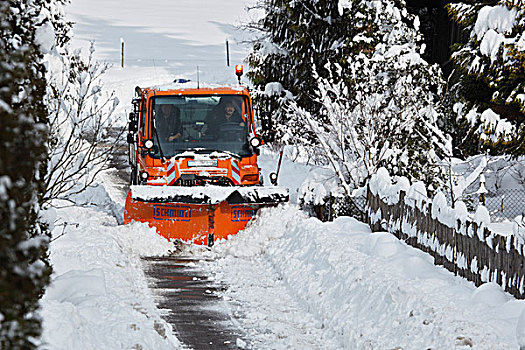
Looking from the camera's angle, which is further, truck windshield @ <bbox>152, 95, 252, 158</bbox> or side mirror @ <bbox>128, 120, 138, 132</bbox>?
truck windshield @ <bbox>152, 95, 252, 158</bbox>

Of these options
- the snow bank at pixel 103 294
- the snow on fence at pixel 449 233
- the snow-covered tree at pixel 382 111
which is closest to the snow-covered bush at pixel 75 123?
the snow bank at pixel 103 294

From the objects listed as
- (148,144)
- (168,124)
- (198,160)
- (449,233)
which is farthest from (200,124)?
(449,233)

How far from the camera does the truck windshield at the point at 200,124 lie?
11.4 metres

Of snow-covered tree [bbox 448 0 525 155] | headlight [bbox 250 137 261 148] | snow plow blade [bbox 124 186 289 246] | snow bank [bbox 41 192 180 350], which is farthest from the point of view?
snow-covered tree [bbox 448 0 525 155]

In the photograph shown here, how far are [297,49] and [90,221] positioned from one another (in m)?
9.19

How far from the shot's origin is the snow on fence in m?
6.35

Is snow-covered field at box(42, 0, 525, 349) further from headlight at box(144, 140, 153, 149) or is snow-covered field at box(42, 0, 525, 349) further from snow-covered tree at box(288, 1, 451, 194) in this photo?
snow-covered tree at box(288, 1, 451, 194)

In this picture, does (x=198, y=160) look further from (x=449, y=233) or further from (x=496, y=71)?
(x=496, y=71)

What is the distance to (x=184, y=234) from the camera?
1045 centimetres

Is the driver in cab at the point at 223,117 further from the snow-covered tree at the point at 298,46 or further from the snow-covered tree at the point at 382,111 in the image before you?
the snow-covered tree at the point at 298,46

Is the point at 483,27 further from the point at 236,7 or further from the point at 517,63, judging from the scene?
the point at 236,7

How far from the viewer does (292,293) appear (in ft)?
26.0

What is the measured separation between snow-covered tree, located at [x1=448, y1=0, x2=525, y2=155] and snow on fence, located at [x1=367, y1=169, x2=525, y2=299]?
4058 millimetres

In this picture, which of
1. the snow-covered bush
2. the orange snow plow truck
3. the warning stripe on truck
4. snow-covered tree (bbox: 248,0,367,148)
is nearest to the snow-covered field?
the orange snow plow truck
